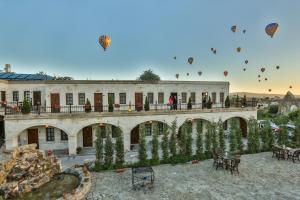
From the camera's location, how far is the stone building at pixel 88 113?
55.4ft

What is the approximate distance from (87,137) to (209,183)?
13.7 m

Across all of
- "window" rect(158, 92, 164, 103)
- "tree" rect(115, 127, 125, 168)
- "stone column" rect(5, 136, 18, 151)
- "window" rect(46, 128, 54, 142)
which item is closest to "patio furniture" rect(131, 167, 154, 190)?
"tree" rect(115, 127, 125, 168)

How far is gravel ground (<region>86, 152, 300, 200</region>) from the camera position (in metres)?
9.66

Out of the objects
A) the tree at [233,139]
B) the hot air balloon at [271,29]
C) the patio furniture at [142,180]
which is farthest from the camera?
the tree at [233,139]

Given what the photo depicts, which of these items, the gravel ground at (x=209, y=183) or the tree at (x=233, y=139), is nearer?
the gravel ground at (x=209, y=183)

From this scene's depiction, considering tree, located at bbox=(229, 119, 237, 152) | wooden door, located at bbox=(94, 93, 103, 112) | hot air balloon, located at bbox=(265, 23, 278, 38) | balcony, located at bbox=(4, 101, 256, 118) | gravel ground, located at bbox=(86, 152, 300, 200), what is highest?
hot air balloon, located at bbox=(265, 23, 278, 38)

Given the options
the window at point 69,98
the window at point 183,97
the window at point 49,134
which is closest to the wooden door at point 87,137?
the window at point 49,134

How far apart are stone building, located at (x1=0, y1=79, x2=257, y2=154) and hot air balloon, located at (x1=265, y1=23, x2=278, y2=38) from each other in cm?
981

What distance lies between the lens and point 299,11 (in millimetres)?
17453

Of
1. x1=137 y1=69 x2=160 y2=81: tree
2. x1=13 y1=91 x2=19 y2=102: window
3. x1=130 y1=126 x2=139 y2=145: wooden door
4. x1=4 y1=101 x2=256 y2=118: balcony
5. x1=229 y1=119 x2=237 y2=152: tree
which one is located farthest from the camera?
x1=137 y1=69 x2=160 y2=81: tree

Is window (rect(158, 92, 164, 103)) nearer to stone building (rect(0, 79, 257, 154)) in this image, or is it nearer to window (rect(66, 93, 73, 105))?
stone building (rect(0, 79, 257, 154))

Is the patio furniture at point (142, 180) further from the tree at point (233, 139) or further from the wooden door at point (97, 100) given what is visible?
the wooden door at point (97, 100)

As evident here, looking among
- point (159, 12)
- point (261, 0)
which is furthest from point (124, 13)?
point (261, 0)

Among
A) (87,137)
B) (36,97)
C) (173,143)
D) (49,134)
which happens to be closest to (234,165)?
(173,143)
